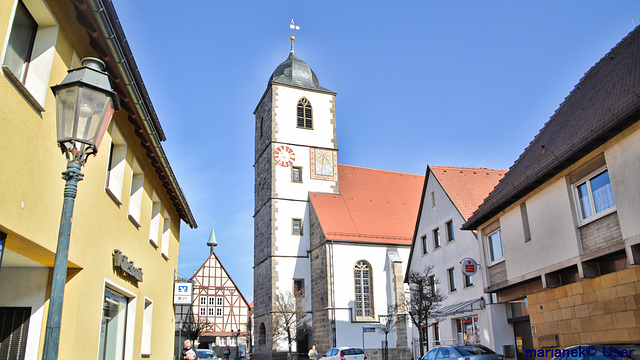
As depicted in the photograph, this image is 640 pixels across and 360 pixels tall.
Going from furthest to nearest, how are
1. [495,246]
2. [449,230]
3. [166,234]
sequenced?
[449,230] → [495,246] → [166,234]

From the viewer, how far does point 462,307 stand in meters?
18.9

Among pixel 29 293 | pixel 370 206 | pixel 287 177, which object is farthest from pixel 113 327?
pixel 370 206

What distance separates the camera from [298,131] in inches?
1508

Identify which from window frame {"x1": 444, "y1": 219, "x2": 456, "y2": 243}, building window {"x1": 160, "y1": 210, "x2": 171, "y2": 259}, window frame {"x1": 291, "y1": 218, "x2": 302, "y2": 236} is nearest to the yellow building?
building window {"x1": 160, "y1": 210, "x2": 171, "y2": 259}

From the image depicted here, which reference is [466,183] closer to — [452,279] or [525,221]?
[452,279]

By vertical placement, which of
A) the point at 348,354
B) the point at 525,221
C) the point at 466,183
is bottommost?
the point at 348,354

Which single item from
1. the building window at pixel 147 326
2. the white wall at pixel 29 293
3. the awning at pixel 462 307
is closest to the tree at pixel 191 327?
the building window at pixel 147 326

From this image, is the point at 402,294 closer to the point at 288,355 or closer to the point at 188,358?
the point at 288,355

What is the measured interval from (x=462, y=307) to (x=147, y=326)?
11.8 m

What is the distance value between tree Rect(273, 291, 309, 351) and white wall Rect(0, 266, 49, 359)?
26.8m

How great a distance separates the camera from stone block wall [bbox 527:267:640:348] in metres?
10.1

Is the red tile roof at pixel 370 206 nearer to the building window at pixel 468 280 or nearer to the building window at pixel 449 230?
the building window at pixel 449 230

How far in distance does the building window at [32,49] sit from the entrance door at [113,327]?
12.6 feet

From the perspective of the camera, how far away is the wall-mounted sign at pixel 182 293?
571 inches
